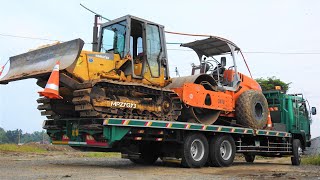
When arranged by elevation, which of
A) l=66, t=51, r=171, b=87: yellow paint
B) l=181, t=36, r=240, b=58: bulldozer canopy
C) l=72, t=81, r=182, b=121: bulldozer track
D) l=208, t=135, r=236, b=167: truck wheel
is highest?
l=181, t=36, r=240, b=58: bulldozer canopy

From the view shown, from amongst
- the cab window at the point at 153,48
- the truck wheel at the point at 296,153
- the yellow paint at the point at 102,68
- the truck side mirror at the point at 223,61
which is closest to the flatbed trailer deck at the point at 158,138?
the yellow paint at the point at 102,68

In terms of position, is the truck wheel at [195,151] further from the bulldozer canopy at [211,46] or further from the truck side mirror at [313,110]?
the truck side mirror at [313,110]

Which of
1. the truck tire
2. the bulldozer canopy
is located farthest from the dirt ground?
the bulldozer canopy

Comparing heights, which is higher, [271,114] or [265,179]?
[271,114]

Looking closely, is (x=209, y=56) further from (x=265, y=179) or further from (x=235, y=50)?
(x=265, y=179)

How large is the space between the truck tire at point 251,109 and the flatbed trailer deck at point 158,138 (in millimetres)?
313

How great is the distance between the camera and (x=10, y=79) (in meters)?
Result: 11.0

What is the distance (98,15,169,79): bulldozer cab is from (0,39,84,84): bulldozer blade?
1.61 m

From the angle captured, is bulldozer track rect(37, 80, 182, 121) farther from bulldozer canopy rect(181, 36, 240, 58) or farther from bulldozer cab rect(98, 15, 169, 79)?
bulldozer canopy rect(181, 36, 240, 58)

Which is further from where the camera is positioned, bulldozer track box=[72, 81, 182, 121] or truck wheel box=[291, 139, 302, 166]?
truck wheel box=[291, 139, 302, 166]

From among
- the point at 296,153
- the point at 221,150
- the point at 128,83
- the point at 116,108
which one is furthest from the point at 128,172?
the point at 296,153

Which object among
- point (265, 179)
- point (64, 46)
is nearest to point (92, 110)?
point (64, 46)

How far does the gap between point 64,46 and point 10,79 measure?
1.99 m

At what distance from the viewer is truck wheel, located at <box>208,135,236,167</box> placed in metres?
12.6
